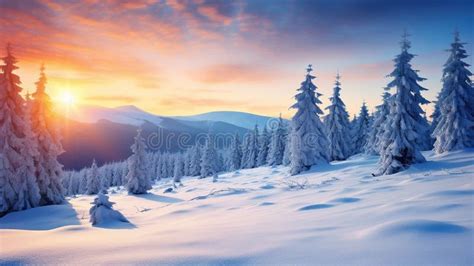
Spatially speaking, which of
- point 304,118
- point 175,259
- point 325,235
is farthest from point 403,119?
point 175,259

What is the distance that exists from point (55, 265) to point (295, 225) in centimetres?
357

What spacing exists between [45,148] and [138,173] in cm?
1298

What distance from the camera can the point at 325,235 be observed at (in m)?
3.92

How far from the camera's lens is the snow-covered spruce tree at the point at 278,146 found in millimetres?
53812

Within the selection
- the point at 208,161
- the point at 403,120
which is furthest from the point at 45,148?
the point at 208,161

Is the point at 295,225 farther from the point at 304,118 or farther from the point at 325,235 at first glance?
the point at 304,118

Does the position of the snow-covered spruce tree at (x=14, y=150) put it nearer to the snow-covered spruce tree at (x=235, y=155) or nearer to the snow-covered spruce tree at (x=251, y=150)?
the snow-covered spruce tree at (x=251, y=150)

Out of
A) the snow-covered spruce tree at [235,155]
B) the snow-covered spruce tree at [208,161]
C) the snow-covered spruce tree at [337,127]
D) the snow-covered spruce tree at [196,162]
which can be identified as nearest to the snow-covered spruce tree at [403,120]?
the snow-covered spruce tree at [337,127]

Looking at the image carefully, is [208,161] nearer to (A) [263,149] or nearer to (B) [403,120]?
(A) [263,149]

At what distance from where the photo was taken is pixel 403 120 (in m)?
17.4

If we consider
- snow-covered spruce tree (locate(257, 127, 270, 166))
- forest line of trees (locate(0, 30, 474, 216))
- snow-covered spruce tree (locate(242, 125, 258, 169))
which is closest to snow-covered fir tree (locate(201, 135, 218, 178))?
snow-covered spruce tree (locate(242, 125, 258, 169))

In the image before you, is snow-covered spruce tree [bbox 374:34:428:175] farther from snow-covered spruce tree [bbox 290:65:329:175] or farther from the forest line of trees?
snow-covered spruce tree [bbox 290:65:329:175]

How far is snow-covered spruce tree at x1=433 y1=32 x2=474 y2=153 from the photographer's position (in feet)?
68.8

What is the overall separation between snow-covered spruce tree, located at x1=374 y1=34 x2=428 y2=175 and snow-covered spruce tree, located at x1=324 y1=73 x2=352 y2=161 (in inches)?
843
